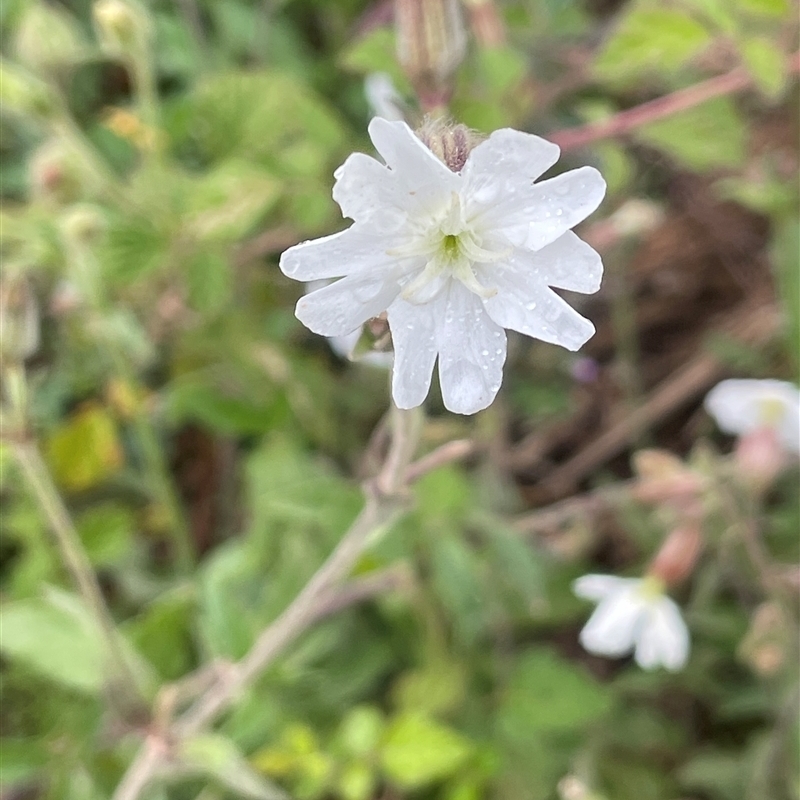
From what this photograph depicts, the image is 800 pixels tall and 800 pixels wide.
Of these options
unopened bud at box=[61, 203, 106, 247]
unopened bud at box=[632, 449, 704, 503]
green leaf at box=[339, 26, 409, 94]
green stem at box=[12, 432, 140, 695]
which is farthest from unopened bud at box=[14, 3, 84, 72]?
unopened bud at box=[632, 449, 704, 503]

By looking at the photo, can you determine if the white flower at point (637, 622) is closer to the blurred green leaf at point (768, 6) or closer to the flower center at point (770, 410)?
the flower center at point (770, 410)

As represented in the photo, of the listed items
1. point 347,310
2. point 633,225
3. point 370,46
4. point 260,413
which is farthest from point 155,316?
point 347,310

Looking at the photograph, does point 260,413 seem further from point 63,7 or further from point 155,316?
point 63,7

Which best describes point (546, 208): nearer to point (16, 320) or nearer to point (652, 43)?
point (16, 320)

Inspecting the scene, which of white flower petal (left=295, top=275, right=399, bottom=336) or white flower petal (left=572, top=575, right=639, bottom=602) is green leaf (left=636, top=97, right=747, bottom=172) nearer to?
white flower petal (left=572, top=575, right=639, bottom=602)

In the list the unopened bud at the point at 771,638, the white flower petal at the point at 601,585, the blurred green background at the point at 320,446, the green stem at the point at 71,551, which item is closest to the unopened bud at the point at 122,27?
the blurred green background at the point at 320,446
